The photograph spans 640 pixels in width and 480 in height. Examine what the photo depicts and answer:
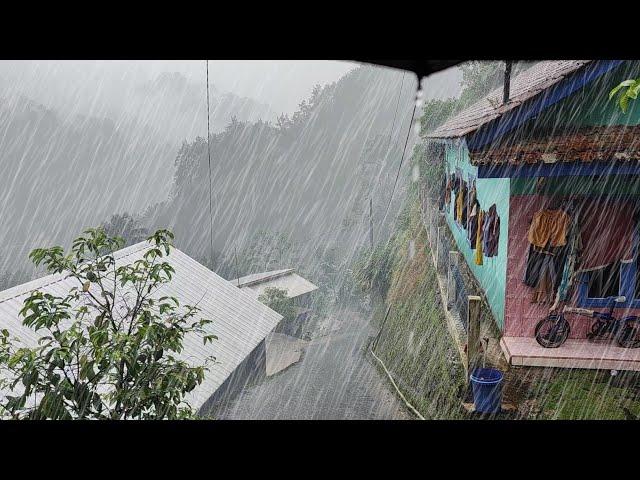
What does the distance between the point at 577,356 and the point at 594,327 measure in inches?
16.8

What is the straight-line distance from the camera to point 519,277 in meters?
5.54

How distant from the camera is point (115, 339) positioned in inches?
119

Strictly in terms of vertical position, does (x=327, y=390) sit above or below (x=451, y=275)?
below

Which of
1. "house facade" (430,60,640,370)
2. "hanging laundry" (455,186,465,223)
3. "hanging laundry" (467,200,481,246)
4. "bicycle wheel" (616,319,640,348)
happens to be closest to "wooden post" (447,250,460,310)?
"hanging laundry" (467,200,481,246)

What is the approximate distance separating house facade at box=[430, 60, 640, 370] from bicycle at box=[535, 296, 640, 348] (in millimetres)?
84

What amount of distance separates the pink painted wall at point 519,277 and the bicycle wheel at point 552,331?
0.89 ft

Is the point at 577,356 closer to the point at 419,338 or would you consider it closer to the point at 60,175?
the point at 419,338

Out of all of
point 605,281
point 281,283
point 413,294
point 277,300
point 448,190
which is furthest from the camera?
point 281,283

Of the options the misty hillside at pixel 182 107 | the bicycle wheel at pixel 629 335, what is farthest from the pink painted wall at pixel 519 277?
the misty hillside at pixel 182 107

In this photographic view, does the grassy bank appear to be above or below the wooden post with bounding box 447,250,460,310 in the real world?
below

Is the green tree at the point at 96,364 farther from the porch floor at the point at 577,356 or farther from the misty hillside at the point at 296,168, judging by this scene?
the misty hillside at the point at 296,168

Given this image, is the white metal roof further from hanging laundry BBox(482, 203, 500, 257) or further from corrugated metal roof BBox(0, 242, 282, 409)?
hanging laundry BBox(482, 203, 500, 257)

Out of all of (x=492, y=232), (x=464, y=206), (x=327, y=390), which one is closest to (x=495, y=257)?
(x=492, y=232)

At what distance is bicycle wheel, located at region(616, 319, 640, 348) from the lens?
5031 mm
